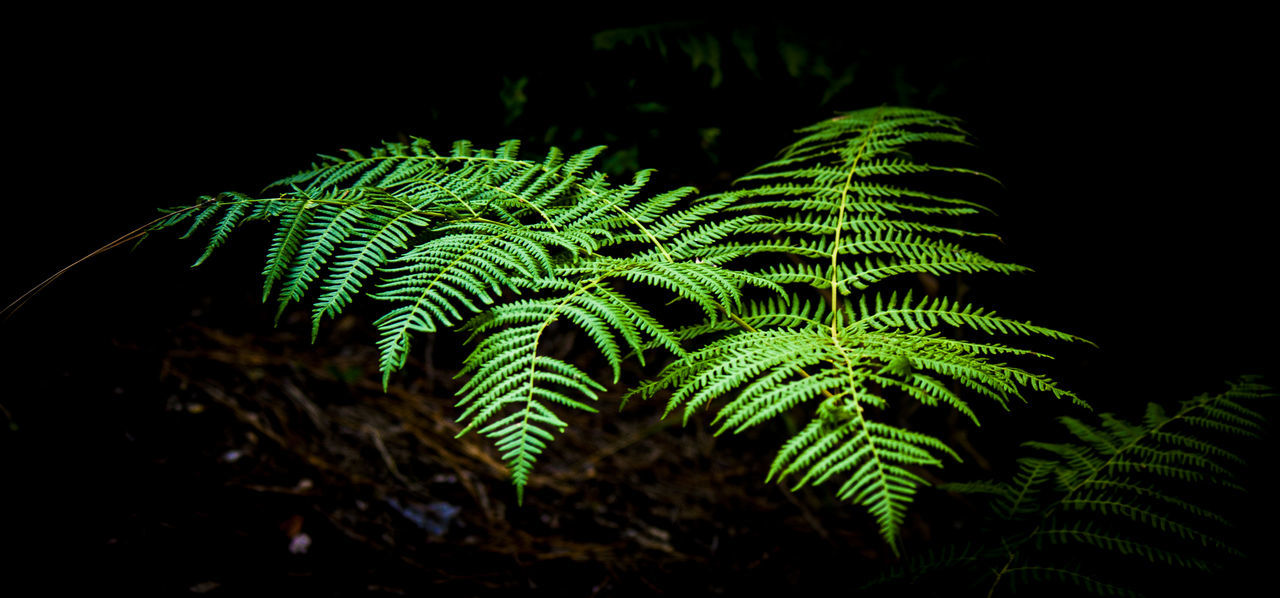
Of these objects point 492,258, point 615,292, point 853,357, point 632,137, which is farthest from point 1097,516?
point 632,137

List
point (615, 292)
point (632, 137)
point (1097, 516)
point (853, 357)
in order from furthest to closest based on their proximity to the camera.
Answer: point (632, 137) → point (1097, 516) → point (615, 292) → point (853, 357)

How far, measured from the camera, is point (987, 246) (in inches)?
94.9

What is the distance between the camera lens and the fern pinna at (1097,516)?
4.28ft

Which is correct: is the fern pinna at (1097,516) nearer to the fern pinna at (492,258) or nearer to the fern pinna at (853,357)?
the fern pinna at (853,357)

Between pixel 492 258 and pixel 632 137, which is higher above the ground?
pixel 632 137

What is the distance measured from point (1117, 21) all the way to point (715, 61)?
1.42 m

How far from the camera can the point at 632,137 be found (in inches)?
98.0

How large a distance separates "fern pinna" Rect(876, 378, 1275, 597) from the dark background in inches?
32.3

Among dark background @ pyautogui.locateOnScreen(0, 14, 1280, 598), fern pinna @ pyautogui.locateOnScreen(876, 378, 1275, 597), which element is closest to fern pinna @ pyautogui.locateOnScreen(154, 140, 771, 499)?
fern pinna @ pyautogui.locateOnScreen(876, 378, 1275, 597)

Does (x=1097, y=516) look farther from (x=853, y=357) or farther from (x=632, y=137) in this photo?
(x=632, y=137)

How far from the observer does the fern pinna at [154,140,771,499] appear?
945mm

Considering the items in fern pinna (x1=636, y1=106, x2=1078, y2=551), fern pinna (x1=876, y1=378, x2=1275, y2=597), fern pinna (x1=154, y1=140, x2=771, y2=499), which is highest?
fern pinna (x1=154, y1=140, x2=771, y2=499)

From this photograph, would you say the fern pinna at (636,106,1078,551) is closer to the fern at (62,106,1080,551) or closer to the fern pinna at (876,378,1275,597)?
the fern at (62,106,1080,551)

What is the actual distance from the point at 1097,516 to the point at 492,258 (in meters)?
1.59
